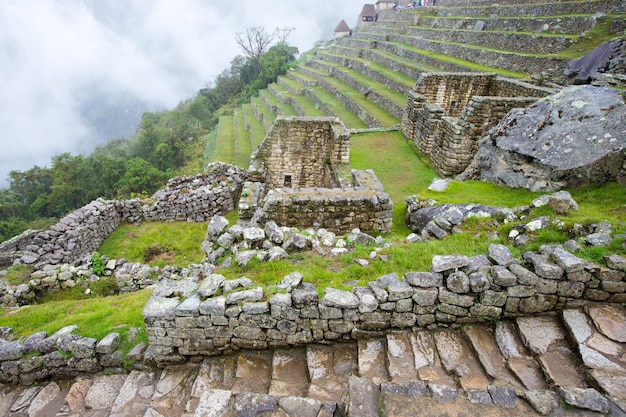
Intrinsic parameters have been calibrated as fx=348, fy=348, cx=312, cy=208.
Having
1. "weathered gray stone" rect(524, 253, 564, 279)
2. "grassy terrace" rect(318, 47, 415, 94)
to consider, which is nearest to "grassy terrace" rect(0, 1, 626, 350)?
"weathered gray stone" rect(524, 253, 564, 279)

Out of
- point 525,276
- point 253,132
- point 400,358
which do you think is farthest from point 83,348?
point 253,132

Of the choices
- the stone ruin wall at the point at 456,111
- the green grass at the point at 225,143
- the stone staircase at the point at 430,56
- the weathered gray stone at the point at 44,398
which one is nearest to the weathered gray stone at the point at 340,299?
the weathered gray stone at the point at 44,398

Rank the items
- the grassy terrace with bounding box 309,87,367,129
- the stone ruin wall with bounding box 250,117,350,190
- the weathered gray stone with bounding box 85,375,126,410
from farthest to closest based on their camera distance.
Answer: the grassy terrace with bounding box 309,87,367,129 < the stone ruin wall with bounding box 250,117,350,190 < the weathered gray stone with bounding box 85,375,126,410

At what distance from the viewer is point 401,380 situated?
384cm

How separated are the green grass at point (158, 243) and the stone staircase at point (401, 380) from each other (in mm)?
6782

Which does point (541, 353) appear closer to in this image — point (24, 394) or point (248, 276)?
point (248, 276)

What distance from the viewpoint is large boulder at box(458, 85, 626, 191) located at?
6.70 meters

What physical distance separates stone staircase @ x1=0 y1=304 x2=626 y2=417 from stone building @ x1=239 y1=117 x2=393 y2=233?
3115 mm

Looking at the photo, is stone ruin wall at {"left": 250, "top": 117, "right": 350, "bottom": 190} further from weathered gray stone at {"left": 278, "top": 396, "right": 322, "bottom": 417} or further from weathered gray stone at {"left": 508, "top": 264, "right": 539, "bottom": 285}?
weathered gray stone at {"left": 278, "top": 396, "right": 322, "bottom": 417}

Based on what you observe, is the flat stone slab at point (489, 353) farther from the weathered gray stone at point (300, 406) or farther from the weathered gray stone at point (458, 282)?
the weathered gray stone at point (300, 406)

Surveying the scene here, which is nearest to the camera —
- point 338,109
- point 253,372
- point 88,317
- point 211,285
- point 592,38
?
point 253,372

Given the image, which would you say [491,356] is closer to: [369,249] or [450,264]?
[450,264]

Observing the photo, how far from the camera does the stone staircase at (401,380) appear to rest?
3.28m

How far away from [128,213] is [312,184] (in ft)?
24.8
